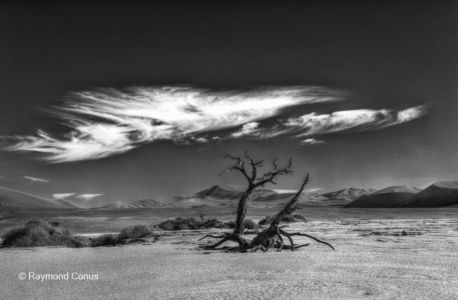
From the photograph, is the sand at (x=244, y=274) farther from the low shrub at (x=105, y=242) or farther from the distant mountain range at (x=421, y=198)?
the distant mountain range at (x=421, y=198)

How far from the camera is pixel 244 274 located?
808cm

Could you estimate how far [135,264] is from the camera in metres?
9.99

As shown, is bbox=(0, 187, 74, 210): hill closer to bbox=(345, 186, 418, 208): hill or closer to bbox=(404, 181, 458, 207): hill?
bbox=(345, 186, 418, 208): hill

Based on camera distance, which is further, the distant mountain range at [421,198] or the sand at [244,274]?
the distant mountain range at [421,198]

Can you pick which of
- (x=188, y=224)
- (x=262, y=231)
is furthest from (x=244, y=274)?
(x=188, y=224)

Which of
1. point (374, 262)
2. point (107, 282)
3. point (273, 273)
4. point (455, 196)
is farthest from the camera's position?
point (455, 196)

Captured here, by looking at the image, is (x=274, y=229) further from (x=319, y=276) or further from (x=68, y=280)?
(x=68, y=280)

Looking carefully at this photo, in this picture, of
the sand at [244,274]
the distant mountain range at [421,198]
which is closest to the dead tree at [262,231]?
the sand at [244,274]

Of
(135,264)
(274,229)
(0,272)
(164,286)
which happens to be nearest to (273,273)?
(164,286)

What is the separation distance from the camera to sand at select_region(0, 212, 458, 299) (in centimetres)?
639

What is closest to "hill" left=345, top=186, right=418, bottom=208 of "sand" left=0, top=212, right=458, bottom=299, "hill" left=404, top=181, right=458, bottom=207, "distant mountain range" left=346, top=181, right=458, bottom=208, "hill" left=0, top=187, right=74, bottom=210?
"distant mountain range" left=346, top=181, right=458, bottom=208

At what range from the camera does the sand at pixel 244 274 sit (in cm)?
639

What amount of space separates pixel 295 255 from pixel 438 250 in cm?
Result: 419

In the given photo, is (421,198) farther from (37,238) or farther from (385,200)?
(37,238)
